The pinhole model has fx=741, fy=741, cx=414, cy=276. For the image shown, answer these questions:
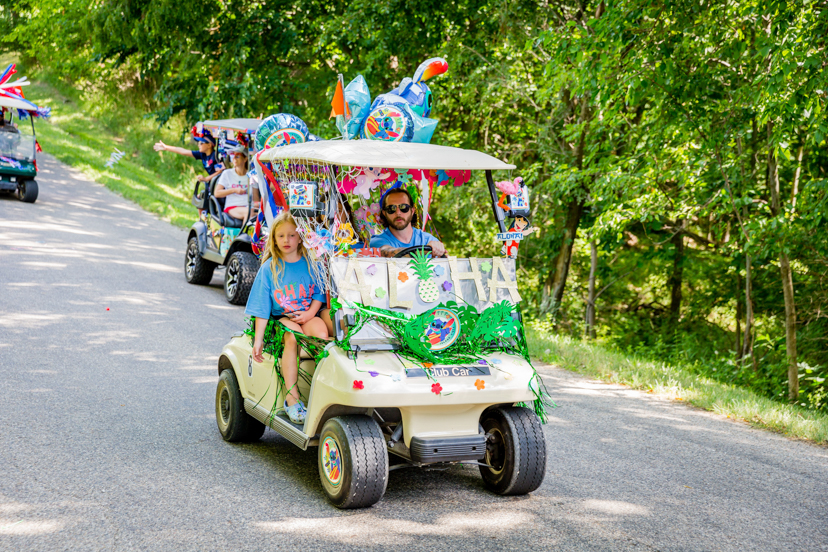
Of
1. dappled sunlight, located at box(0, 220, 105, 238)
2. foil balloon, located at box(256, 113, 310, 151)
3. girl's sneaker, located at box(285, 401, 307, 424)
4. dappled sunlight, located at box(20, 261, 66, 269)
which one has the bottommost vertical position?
girl's sneaker, located at box(285, 401, 307, 424)

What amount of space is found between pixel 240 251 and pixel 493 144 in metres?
8.10

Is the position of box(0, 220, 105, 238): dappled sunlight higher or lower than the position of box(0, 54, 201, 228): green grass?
lower

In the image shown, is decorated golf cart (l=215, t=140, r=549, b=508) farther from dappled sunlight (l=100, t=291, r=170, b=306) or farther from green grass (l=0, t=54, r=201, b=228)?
green grass (l=0, t=54, r=201, b=228)

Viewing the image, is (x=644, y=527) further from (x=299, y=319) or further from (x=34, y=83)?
(x=34, y=83)

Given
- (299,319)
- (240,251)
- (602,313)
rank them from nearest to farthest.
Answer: (299,319)
(240,251)
(602,313)

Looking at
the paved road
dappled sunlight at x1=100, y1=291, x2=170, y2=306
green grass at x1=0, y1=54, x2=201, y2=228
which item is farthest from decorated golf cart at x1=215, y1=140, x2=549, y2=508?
green grass at x1=0, y1=54, x2=201, y2=228

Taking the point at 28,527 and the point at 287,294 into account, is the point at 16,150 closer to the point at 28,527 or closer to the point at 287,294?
the point at 287,294

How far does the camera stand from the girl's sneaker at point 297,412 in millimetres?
4648

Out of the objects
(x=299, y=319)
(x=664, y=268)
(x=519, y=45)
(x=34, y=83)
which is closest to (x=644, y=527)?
(x=299, y=319)

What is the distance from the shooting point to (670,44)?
28.5ft

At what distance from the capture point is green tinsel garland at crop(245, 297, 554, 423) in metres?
4.33

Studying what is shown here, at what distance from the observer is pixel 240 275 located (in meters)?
9.80

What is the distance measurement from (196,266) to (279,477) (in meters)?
6.83

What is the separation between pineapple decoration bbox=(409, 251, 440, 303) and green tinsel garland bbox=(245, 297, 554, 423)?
9 centimetres
